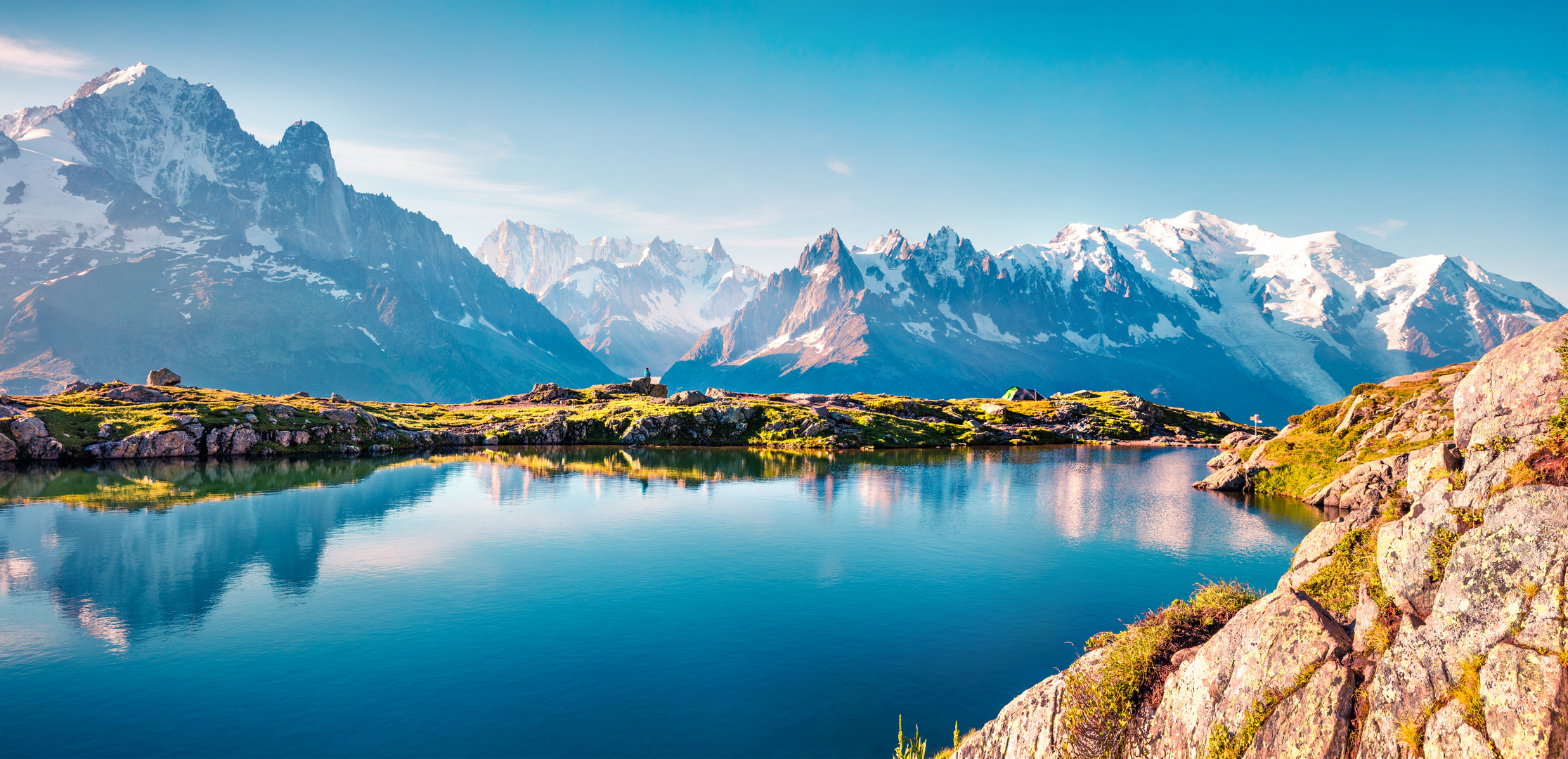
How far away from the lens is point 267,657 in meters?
35.2

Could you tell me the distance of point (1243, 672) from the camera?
1623 centimetres

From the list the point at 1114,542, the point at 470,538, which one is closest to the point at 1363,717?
the point at 1114,542

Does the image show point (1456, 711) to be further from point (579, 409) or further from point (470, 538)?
point (579, 409)

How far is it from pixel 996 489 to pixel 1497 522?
81545 mm

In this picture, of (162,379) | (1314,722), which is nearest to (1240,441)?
(1314,722)

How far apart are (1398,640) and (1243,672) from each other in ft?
9.95

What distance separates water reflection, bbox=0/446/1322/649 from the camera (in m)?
48.3

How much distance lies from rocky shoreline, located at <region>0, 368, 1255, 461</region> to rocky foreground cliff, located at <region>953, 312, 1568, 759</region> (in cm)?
13609

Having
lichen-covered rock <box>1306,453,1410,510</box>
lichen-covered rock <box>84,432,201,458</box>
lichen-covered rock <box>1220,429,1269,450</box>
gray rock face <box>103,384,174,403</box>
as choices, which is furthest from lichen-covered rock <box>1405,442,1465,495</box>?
gray rock face <box>103,384,174,403</box>

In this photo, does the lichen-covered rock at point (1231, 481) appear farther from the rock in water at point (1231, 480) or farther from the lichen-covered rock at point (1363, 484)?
the lichen-covered rock at point (1363, 484)

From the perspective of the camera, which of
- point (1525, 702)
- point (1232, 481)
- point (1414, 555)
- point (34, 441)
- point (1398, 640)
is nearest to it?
point (1525, 702)

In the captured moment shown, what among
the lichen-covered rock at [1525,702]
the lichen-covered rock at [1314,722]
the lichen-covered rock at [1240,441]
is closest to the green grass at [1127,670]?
the lichen-covered rock at [1314,722]

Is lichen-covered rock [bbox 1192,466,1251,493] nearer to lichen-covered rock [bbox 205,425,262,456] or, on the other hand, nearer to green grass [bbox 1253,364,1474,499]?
green grass [bbox 1253,364,1474,499]

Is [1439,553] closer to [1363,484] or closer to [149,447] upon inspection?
[1363,484]
